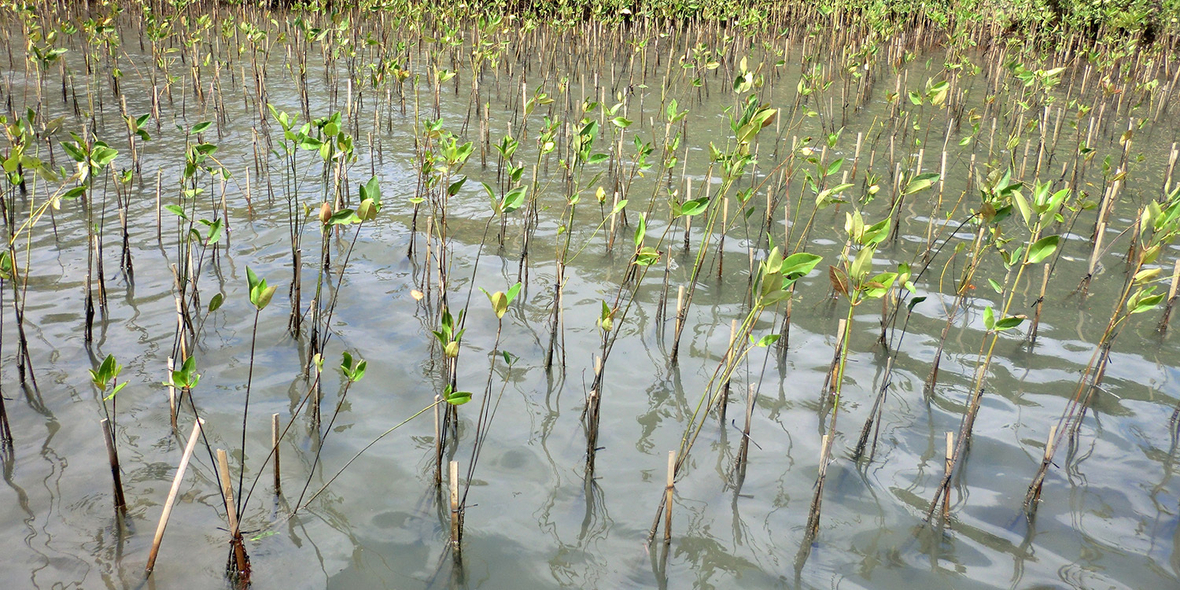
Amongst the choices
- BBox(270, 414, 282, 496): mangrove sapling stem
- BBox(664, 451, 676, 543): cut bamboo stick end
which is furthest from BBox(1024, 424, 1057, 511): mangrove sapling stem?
BBox(270, 414, 282, 496): mangrove sapling stem

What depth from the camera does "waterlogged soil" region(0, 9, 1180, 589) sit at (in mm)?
1880

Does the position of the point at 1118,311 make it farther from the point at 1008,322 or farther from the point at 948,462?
the point at 948,462

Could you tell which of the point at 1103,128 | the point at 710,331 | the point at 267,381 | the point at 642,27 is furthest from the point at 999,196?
the point at 642,27

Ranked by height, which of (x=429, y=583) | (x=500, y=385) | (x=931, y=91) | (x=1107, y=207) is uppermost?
(x=931, y=91)

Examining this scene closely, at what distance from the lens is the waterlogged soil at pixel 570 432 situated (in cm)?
188

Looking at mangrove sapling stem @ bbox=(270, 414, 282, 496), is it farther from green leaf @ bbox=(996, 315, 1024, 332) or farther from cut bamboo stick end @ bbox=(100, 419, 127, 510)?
green leaf @ bbox=(996, 315, 1024, 332)

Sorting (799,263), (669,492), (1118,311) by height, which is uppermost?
(799,263)

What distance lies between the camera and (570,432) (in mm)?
2371

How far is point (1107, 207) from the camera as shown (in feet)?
12.0

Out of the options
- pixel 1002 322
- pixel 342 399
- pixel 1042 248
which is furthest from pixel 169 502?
pixel 1042 248

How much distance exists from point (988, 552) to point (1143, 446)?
87 centimetres

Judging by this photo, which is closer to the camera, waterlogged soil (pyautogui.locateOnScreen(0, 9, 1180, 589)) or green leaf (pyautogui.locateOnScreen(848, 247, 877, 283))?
Result: green leaf (pyautogui.locateOnScreen(848, 247, 877, 283))

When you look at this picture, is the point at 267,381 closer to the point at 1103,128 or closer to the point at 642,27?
the point at 1103,128

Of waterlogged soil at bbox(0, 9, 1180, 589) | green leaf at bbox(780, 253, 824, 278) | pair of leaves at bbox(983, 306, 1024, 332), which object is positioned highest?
green leaf at bbox(780, 253, 824, 278)
